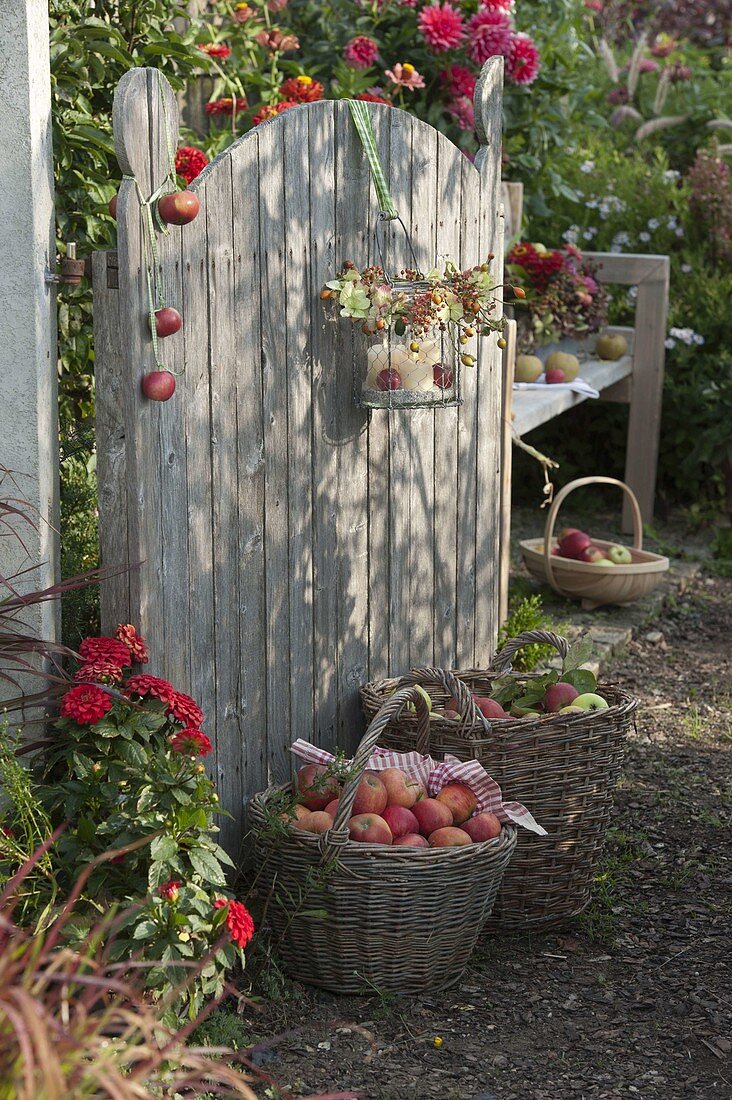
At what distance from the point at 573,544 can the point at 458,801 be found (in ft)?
8.95

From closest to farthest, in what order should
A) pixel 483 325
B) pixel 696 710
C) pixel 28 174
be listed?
pixel 28 174 → pixel 483 325 → pixel 696 710

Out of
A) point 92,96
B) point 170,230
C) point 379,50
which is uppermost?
point 379,50

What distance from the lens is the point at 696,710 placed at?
4.83 metres

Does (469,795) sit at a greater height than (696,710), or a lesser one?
greater

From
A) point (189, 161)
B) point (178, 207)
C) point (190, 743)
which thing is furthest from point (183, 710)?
point (189, 161)

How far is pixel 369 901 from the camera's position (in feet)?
9.11

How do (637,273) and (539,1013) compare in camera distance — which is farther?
(637,273)

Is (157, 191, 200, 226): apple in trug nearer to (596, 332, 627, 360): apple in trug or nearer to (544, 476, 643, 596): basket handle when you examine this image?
(544, 476, 643, 596): basket handle

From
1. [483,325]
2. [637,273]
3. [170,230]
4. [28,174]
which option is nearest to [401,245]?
[483,325]

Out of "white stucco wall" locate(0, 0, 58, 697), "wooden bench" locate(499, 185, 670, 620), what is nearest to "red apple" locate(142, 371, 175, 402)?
"white stucco wall" locate(0, 0, 58, 697)

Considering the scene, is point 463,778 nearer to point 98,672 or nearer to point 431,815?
point 431,815

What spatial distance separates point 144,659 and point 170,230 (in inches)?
35.9

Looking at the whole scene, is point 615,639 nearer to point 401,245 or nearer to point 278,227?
point 401,245

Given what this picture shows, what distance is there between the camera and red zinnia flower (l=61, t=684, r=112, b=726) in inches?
99.3
